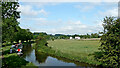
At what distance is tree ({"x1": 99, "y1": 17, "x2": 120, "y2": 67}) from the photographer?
19375mm

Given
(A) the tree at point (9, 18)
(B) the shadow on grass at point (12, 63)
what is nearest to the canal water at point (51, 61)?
(B) the shadow on grass at point (12, 63)

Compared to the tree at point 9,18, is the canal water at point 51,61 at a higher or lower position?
lower

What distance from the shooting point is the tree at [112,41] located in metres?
19.4

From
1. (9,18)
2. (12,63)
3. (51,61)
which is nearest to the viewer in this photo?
(9,18)

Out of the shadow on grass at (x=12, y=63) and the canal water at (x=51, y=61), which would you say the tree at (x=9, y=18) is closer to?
the shadow on grass at (x=12, y=63)

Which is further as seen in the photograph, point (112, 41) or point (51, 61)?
point (51, 61)

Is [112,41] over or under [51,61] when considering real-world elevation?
over

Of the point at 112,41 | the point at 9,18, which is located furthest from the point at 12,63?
the point at 112,41

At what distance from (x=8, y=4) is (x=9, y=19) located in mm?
2529

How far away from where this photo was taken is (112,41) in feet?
66.1

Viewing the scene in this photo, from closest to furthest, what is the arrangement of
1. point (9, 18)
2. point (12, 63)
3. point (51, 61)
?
1. point (9, 18)
2. point (12, 63)
3. point (51, 61)

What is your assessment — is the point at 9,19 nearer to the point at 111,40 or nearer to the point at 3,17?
the point at 3,17

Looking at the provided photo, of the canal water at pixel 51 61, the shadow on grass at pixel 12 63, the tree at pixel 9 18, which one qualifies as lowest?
the canal water at pixel 51 61

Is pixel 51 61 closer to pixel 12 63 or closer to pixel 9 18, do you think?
pixel 12 63
